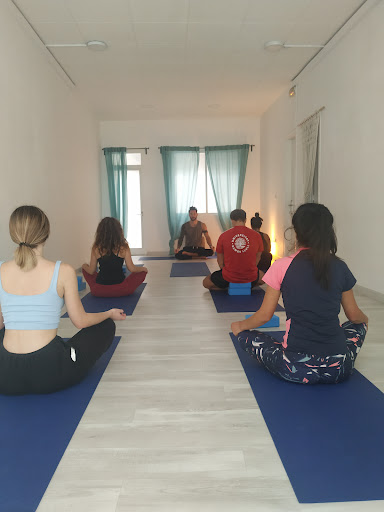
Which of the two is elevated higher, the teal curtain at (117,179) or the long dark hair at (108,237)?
the teal curtain at (117,179)

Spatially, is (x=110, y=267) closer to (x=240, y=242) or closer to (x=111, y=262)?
(x=111, y=262)

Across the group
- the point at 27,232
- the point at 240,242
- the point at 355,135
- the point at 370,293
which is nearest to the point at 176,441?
the point at 27,232

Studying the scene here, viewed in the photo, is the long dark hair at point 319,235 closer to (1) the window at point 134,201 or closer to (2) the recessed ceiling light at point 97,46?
(2) the recessed ceiling light at point 97,46

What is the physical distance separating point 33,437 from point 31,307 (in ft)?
1.75

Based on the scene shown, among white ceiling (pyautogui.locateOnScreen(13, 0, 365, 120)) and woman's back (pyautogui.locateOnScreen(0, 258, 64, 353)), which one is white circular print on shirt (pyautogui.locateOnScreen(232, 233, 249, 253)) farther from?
woman's back (pyautogui.locateOnScreen(0, 258, 64, 353))

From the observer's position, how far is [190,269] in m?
6.49

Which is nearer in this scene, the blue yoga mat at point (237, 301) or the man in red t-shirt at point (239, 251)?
the blue yoga mat at point (237, 301)

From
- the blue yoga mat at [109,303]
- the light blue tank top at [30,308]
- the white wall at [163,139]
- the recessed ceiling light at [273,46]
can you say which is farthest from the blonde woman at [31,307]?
the white wall at [163,139]

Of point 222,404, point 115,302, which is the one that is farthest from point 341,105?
point 222,404

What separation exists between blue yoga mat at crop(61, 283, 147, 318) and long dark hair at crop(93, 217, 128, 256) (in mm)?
471

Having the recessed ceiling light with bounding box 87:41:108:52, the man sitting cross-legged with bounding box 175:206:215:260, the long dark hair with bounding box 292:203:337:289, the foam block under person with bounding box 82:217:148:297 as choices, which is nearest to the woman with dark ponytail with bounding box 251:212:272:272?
the foam block under person with bounding box 82:217:148:297

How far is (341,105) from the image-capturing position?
462cm

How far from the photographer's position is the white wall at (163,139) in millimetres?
8695

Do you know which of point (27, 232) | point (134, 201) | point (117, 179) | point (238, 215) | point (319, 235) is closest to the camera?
point (27, 232)
